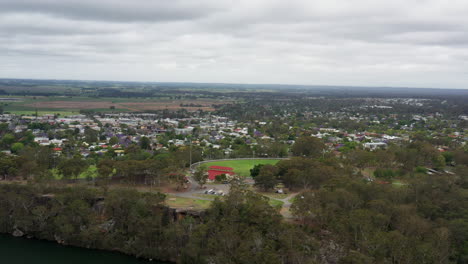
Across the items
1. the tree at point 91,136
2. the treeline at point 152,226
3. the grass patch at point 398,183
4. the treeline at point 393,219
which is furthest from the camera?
the tree at point 91,136

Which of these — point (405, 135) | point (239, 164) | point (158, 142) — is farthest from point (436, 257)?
point (405, 135)

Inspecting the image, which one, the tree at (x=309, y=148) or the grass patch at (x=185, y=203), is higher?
the tree at (x=309, y=148)

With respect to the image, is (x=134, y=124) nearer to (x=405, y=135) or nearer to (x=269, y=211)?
(x=405, y=135)

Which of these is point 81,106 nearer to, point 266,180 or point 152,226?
point 266,180

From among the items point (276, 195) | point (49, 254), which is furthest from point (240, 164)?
point (49, 254)

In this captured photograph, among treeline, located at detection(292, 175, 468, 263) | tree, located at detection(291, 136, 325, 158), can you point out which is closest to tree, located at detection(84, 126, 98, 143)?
tree, located at detection(291, 136, 325, 158)

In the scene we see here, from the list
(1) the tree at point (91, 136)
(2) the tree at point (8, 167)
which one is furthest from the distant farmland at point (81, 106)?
(2) the tree at point (8, 167)

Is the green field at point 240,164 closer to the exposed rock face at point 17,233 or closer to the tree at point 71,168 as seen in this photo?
the tree at point 71,168
